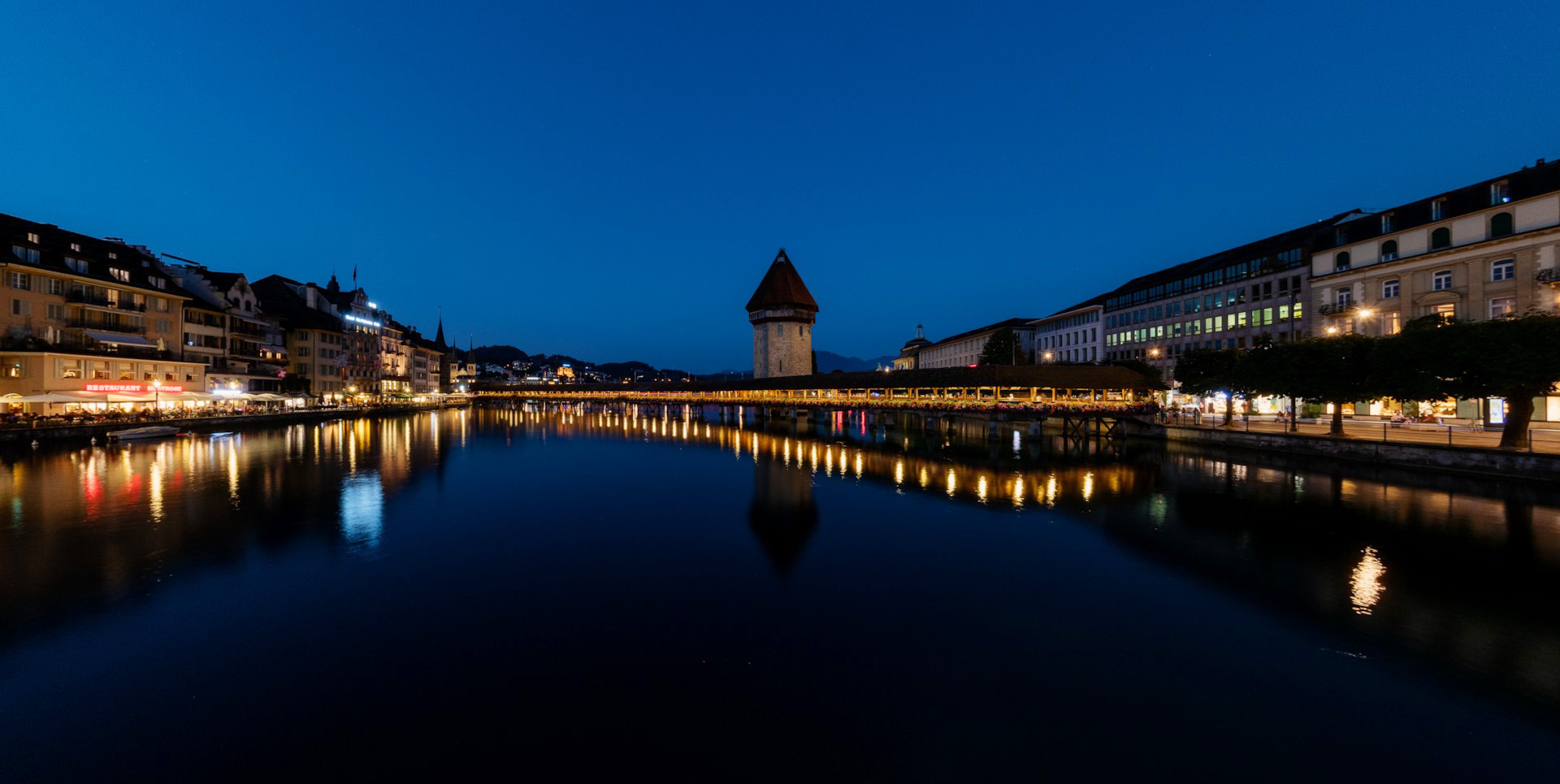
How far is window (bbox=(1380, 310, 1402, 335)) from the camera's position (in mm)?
38344

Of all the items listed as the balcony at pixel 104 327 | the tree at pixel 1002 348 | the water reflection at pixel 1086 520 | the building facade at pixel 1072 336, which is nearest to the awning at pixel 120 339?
the balcony at pixel 104 327

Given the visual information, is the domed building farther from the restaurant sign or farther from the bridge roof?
the restaurant sign

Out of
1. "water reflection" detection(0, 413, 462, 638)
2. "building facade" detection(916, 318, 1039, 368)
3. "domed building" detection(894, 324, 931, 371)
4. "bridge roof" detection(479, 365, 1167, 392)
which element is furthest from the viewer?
"domed building" detection(894, 324, 931, 371)

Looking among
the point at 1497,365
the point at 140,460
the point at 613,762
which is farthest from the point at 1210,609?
the point at 140,460

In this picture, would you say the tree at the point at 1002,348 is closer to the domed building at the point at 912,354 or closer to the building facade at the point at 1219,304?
the building facade at the point at 1219,304

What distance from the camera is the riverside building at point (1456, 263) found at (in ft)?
103

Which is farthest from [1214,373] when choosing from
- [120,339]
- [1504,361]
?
[120,339]

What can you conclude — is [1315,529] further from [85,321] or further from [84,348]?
[85,321]

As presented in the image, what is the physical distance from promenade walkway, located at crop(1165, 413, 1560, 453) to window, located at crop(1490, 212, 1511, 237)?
429 inches

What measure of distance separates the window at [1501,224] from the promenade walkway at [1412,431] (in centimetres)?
1090

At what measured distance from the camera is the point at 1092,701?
7348 mm

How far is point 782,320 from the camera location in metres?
68.7

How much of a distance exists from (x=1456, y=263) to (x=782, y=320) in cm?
5262

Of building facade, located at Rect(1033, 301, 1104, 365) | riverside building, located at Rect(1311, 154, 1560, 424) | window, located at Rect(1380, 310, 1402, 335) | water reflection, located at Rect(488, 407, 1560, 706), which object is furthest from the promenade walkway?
building facade, located at Rect(1033, 301, 1104, 365)
